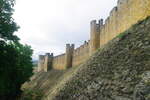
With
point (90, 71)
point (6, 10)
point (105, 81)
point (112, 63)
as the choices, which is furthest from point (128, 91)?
point (6, 10)

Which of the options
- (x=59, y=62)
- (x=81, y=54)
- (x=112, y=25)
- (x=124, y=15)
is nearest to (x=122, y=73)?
(x=124, y=15)

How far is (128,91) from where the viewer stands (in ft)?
24.0

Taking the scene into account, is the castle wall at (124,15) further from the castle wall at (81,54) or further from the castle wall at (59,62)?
the castle wall at (59,62)

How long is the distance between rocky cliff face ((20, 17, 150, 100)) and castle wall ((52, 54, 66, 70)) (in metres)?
23.0

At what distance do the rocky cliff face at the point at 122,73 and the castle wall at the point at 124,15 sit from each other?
0.94 m

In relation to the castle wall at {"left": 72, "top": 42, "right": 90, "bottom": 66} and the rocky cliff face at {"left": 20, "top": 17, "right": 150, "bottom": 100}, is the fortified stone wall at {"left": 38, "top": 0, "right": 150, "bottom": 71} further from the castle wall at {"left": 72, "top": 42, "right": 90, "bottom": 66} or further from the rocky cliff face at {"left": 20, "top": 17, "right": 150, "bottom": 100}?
the rocky cliff face at {"left": 20, "top": 17, "right": 150, "bottom": 100}

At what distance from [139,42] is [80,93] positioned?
304 cm

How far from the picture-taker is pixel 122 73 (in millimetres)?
8273

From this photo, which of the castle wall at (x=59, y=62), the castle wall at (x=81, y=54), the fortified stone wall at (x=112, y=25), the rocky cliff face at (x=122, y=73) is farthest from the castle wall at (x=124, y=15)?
the castle wall at (x=59, y=62)

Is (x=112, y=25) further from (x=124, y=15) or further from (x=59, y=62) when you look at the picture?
(x=59, y=62)

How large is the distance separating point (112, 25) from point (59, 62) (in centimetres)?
Answer: 2182

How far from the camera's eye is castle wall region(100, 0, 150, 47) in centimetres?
1105

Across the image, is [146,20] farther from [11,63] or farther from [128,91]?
[11,63]

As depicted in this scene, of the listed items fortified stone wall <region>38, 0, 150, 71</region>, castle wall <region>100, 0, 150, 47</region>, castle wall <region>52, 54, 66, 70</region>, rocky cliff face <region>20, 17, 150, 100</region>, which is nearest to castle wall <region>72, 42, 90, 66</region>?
fortified stone wall <region>38, 0, 150, 71</region>
